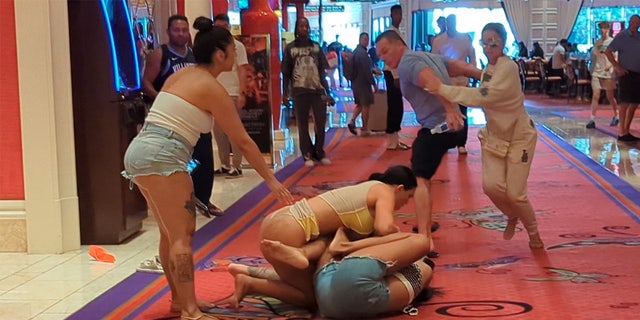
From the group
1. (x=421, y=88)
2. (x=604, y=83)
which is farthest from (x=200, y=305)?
(x=604, y=83)

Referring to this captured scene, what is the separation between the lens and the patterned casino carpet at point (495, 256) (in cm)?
411

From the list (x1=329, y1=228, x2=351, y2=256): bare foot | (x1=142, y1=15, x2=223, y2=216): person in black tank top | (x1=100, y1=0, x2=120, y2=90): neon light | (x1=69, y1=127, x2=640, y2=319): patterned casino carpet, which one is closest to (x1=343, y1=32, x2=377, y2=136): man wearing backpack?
(x1=69, y1=127, x2=640, y2=319): patterned casino carpet

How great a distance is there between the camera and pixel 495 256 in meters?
5.20

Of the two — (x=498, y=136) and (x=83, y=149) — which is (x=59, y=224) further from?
(x=498, y=136)

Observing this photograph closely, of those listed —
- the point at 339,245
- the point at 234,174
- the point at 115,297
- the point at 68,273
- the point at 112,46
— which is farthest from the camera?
the point at 234,174

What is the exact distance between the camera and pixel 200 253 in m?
5.44

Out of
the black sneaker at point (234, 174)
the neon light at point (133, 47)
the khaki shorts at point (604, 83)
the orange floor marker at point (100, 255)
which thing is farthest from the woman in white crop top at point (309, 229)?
the khaki shorts at point (604, 83)

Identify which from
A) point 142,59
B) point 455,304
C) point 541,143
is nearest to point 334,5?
point 541,143

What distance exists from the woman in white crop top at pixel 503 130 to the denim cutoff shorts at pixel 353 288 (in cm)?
148

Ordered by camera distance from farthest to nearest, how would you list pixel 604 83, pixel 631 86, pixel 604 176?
1. pixel 604 83
2. pixel 631 86
3. pixel 604 176

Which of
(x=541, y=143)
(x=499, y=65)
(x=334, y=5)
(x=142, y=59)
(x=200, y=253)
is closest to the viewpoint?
(x=499, y=65)

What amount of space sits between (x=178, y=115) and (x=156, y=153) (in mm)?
193

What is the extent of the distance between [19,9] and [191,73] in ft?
7.10

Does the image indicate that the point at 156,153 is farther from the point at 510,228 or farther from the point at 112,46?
the point at 510,228
